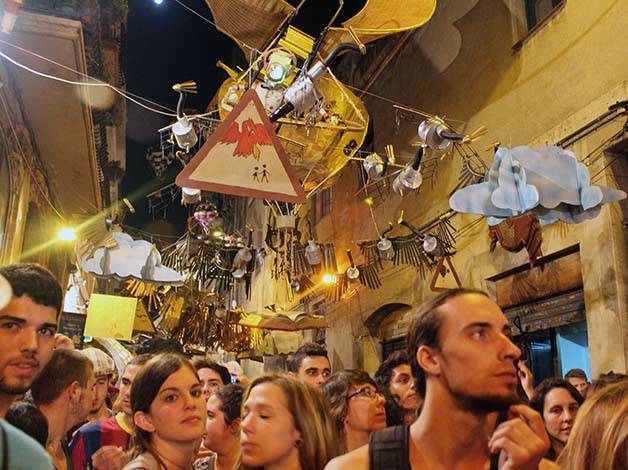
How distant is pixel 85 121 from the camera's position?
338 inches

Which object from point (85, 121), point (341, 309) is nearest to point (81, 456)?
point (85, 121)

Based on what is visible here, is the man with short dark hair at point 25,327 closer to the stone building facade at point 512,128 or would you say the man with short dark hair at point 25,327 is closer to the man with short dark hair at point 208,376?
the man with short dark hair at point 208,376

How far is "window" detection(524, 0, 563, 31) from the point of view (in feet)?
Answer: 31.1

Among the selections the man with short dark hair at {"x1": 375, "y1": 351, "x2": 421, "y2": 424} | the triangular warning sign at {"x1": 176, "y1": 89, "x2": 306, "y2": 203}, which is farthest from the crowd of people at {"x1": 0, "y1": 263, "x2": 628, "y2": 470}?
the triangular warning sign at {"x1": 176, "y1": 89, "x2": 306, "y2": 203}

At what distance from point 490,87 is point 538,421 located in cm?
903

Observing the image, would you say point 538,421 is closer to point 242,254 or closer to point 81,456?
point 81,456

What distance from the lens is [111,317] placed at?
9008mm

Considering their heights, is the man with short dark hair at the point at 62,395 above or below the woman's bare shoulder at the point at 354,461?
above

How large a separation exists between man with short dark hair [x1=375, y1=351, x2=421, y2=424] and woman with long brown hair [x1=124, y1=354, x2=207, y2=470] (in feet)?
6.63

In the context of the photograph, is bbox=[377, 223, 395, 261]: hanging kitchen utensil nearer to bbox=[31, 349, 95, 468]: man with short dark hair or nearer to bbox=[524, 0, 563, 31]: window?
bbox=[524, 0, 563, 31]: window

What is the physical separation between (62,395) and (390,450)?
239 cm

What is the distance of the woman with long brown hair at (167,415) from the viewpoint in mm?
3225

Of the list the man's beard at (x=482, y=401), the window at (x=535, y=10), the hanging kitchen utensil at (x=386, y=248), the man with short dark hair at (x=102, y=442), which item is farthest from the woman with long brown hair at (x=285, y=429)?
the window at (x=535, y=10)

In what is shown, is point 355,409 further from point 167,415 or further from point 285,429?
point 167,415
